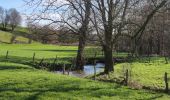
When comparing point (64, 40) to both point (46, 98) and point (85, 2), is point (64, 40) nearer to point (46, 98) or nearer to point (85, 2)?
point (85, 2)

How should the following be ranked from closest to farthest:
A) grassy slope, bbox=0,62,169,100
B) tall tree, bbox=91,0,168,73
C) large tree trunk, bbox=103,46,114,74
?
grassy slope, bbox=0,62,169,100 < tall tree, bbox=91,0,168,73 < large tree trunk, bbox=103,46,114,74

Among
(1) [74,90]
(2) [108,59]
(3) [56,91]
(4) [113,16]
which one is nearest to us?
(3) [56,91]

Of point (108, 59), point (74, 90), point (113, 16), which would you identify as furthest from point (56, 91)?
point (108, 59)

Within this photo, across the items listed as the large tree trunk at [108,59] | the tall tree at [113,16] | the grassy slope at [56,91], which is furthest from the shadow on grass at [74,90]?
the large tree trunk at [108,59]

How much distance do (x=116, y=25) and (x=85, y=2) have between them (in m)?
2.93

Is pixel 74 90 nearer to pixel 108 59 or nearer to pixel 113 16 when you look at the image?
pixel 113 16

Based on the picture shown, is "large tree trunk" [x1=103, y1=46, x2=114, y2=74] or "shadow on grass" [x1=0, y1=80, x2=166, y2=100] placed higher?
"large tree trunk" [x1=103, y1=46, x2=114, y2=74]

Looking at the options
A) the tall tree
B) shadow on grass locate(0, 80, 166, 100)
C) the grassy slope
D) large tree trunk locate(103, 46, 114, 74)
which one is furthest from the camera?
large tree trunk locate(103, 46, 114, 74)

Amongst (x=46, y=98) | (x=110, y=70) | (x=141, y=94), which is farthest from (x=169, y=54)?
(x=46, y=98)

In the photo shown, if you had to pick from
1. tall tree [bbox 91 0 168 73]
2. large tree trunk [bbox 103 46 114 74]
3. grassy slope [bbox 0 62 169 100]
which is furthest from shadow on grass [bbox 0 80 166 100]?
large tree trunk [bbox 103 46 114 74]

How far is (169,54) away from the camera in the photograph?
243 feet

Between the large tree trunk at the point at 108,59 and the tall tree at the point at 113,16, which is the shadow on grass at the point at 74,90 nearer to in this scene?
the tall tree at the point at 113,16

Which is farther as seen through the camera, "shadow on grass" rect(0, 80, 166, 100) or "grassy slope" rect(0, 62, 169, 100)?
"shadow on grass" rect(0, 80, 166, 100)

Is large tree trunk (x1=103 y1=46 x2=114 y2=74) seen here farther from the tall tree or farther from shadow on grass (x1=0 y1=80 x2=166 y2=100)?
shadow on grass (x1=0 y1=80 x2=166 y2=100)
